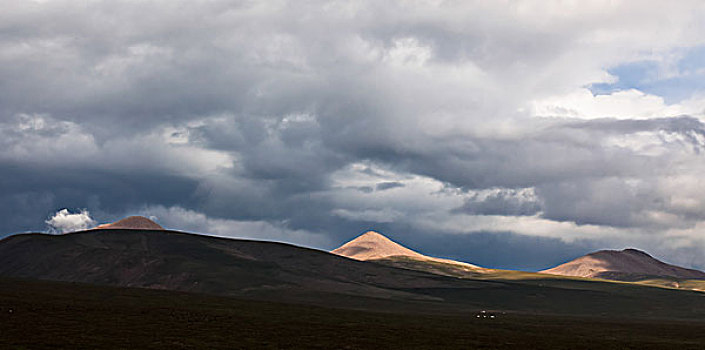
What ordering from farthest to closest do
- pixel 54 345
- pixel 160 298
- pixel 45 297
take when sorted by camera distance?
pixel 160 298
pixel 45 297
pixel 54 345

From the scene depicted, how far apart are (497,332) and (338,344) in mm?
38721

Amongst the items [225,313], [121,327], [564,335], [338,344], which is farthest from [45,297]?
[564,335]

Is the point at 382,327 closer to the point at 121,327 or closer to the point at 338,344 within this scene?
the point at 338,344

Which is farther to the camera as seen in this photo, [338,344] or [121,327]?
[121,327]

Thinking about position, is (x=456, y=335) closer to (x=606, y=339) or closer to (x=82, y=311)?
(x=606, y=339)

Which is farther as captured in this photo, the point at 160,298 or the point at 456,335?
the point at 160,298

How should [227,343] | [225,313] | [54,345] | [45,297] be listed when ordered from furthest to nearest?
[45,297], [225,313], [227,343], [54,345]

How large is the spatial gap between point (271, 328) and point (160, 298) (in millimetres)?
62604

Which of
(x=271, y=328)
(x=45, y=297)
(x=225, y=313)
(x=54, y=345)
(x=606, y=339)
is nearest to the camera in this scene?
(x=54, y=345)

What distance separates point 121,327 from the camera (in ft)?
267

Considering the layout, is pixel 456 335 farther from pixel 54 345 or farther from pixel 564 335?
pixel 54 345

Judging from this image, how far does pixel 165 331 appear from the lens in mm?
79375

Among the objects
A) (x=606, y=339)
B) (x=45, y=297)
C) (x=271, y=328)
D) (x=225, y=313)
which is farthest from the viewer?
(x=45, y=297)

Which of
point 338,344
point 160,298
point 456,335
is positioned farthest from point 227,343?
point 160,298
